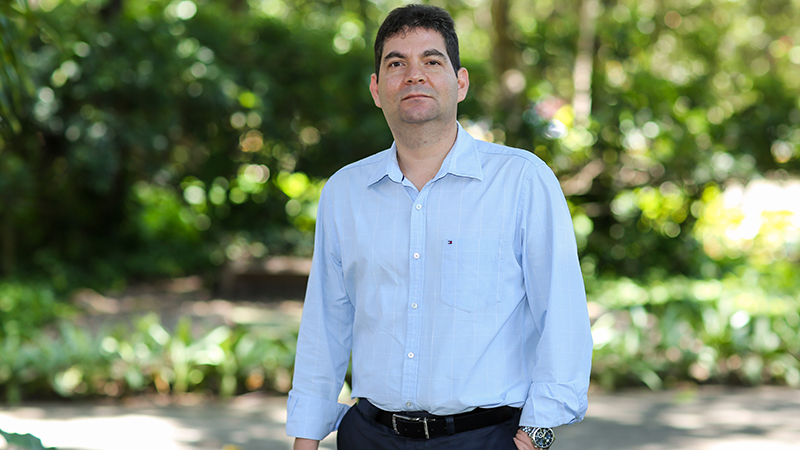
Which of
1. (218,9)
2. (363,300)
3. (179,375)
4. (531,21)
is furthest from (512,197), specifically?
(531,21)

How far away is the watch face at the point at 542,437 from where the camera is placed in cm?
189

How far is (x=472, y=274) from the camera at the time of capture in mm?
1959

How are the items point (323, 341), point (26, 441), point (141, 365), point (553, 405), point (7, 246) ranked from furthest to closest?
point (7, 246)
point (141, 365)
point (323, 341)
point (553, 405)
point (26, 441)

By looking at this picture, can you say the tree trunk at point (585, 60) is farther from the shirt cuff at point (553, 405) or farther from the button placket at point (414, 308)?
the shirt cuff at point (553, 405)

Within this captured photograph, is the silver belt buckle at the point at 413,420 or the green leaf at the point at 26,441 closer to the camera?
the green leaf at the point at 26,441

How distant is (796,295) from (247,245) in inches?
244

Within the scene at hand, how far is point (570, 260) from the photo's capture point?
1930 millimetres

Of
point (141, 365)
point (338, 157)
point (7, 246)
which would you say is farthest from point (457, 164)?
point (7, 246)

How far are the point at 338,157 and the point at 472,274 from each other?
6.68 meters

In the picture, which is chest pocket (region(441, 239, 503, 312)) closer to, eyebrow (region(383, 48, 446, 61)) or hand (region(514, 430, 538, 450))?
hand (region(514, 430, 538, 450))

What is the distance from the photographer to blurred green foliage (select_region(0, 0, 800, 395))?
265 inches

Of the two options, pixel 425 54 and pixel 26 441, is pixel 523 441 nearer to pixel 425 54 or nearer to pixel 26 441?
pixel 425 54

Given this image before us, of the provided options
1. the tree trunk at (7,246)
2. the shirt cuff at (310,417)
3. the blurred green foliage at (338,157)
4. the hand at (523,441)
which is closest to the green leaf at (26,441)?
the shirt cuff at (310,417)

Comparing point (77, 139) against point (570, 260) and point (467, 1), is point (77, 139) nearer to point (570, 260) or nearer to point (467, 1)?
point (570, 260)
